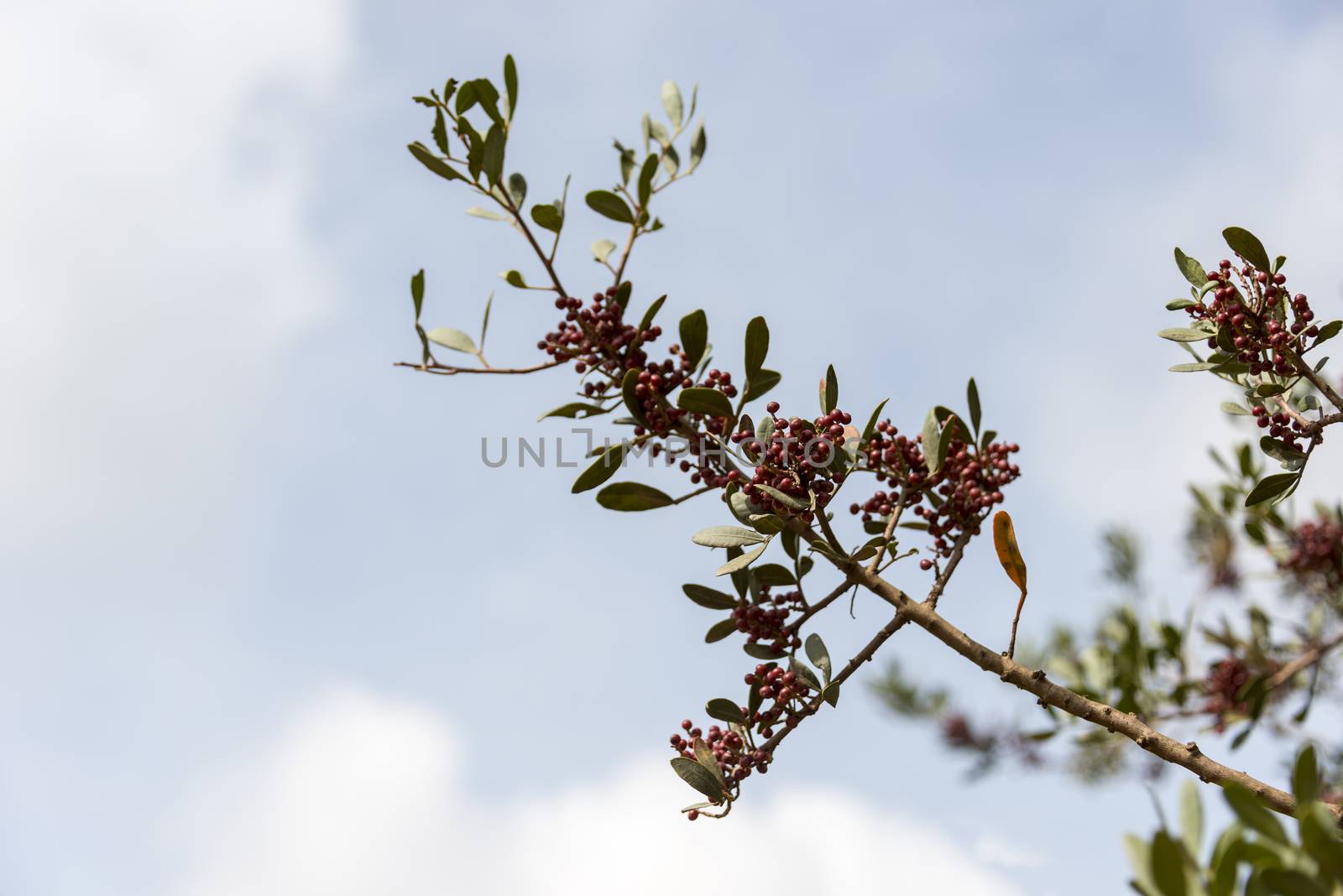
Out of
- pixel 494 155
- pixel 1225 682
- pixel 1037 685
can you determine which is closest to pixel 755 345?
pixel 494 155

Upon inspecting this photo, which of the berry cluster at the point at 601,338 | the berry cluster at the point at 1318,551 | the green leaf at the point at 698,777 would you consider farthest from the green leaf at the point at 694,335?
the berry cluster at the point at 1318,551

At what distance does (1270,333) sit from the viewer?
192 centimetres

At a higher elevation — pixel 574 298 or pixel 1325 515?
pixel 1325 515

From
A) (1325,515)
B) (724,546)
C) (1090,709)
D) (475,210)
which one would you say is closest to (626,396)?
(724,546)

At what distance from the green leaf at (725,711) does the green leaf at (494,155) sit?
1033mm

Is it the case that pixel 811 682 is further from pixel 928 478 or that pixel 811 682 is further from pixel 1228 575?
pixel 1228 575

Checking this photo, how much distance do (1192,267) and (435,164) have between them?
1.52 m

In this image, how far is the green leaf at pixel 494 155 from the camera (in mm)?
1755

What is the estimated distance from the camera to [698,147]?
211cm

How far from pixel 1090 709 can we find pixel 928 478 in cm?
50

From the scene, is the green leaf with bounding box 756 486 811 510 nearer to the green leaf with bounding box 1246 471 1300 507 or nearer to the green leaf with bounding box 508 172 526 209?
the green leaf with bounding box 508 172 526 209

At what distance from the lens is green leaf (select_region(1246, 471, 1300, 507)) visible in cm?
203

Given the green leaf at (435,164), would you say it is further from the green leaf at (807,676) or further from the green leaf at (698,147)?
the green leaf at (807,676)

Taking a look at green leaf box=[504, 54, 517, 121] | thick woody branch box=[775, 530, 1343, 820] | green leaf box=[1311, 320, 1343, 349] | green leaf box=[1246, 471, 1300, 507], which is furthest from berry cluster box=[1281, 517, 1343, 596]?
green leaf box=[504, 54, 517, 121]
